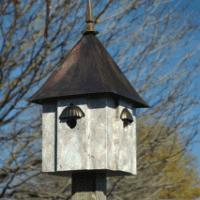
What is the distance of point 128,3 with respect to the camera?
6586mm

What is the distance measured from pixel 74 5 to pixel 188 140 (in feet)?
6.97

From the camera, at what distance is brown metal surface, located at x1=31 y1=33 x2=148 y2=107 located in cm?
433

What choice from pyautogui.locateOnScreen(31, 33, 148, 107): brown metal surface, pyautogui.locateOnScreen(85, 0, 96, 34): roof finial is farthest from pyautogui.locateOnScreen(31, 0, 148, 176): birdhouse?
pyautogui.locateOnScreen(85, 0, 96, 34): roof finial

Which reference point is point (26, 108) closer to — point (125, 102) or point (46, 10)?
point (46, 10)

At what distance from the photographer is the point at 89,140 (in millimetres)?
4293

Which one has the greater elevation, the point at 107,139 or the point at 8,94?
the point at 8,94

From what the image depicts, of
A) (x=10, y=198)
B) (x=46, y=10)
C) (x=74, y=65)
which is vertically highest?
(x=46, y=10)

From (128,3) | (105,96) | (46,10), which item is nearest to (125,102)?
(105,96)

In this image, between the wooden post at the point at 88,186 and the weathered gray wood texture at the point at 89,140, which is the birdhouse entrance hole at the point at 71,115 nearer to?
the weathered gray wood texture at the point at 89,140

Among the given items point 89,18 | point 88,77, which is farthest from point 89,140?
point 89,18

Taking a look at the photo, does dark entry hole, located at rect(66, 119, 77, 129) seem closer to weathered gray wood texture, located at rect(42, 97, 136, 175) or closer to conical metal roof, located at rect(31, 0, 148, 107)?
weathered gray wood texture, located at rect(42, 97, 136, 175)

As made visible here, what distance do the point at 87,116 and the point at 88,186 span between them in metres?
0.50

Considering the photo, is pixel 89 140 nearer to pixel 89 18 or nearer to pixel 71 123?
pixel 71 123

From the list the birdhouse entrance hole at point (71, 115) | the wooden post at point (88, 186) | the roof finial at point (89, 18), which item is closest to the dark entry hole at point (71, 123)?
the birdhouse entrance hole at point (71, 115)
